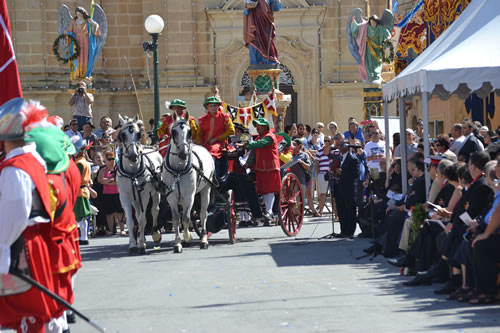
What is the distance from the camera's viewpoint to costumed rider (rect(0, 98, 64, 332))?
21.7 feet

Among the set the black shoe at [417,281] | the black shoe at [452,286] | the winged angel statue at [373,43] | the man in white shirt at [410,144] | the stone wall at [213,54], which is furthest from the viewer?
the stone wall at [213,54]

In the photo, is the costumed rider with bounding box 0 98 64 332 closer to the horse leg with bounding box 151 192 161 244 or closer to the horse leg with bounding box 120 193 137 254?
the horse leg with bounding box 120 193 137 254

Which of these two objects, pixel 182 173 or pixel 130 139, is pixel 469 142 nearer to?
pixel 182 173

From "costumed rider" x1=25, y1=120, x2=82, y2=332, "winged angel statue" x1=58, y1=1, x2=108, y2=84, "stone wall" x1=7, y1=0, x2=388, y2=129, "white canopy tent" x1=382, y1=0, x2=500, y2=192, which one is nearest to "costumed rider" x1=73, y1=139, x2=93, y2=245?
"white canopy tent" x1=382, y1=0, x2=500, y2=192

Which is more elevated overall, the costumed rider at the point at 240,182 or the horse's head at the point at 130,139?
the horse's head at the point at 130,139

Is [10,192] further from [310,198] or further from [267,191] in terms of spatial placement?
[310,198]

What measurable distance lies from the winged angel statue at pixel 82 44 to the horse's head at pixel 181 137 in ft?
34.3

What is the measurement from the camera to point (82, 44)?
2600 centimetres

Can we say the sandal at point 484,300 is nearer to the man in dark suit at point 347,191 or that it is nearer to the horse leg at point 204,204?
the horse leg at point 204,204

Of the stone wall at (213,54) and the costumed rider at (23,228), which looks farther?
the stone wall at (213,54)

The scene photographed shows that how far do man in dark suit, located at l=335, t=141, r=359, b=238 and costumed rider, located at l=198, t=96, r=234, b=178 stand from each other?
199 cm

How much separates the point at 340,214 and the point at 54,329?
10470 mm

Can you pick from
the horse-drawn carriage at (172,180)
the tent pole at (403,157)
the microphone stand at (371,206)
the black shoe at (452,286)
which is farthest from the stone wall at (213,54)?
the black shoe at (452,286)

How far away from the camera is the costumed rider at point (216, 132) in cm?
1698
